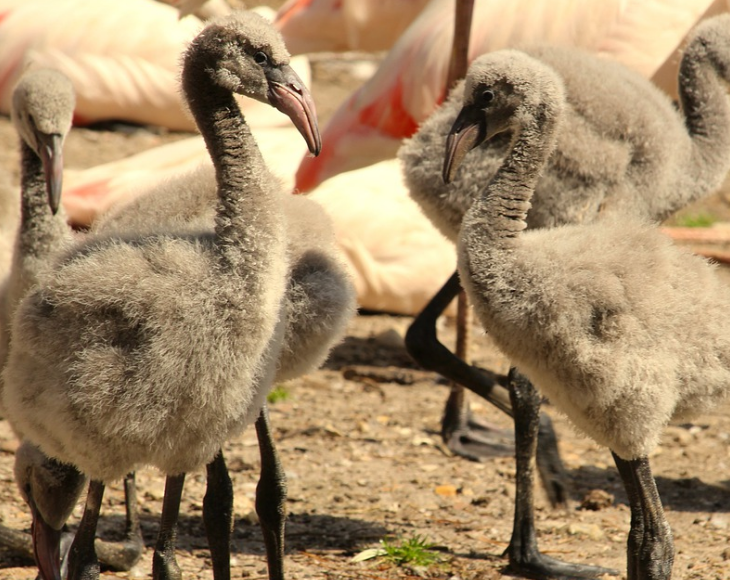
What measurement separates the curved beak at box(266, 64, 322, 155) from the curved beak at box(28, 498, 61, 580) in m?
1.41

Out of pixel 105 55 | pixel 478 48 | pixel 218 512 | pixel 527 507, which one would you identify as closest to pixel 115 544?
pixel 218 512

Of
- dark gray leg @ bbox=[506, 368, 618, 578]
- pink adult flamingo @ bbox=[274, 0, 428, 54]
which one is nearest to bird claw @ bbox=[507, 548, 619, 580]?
dark gray leg @ bbox=[506, 368, 618, 578]

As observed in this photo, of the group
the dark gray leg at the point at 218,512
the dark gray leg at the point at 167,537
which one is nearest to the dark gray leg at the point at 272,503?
the dark gray leg at the point at 218,512

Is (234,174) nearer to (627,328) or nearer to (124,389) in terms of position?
(124,389)

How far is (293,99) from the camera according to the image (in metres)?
3.01

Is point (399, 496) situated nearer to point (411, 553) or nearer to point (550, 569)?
point (411, 553)

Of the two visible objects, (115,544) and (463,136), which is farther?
(115,544)

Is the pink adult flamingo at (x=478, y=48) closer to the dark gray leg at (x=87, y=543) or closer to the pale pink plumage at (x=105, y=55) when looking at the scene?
the dark gray leg at (x=87, y=543)

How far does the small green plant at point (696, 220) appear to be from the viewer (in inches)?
319

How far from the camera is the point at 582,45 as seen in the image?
5.35m

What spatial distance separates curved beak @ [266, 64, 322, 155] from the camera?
3.00 metres

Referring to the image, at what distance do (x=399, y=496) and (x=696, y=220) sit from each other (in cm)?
430

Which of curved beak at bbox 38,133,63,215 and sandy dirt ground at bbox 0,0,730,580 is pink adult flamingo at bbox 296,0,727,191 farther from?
curved beak at bbox 38,133,63,215

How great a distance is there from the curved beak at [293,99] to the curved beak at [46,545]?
4.63ft
